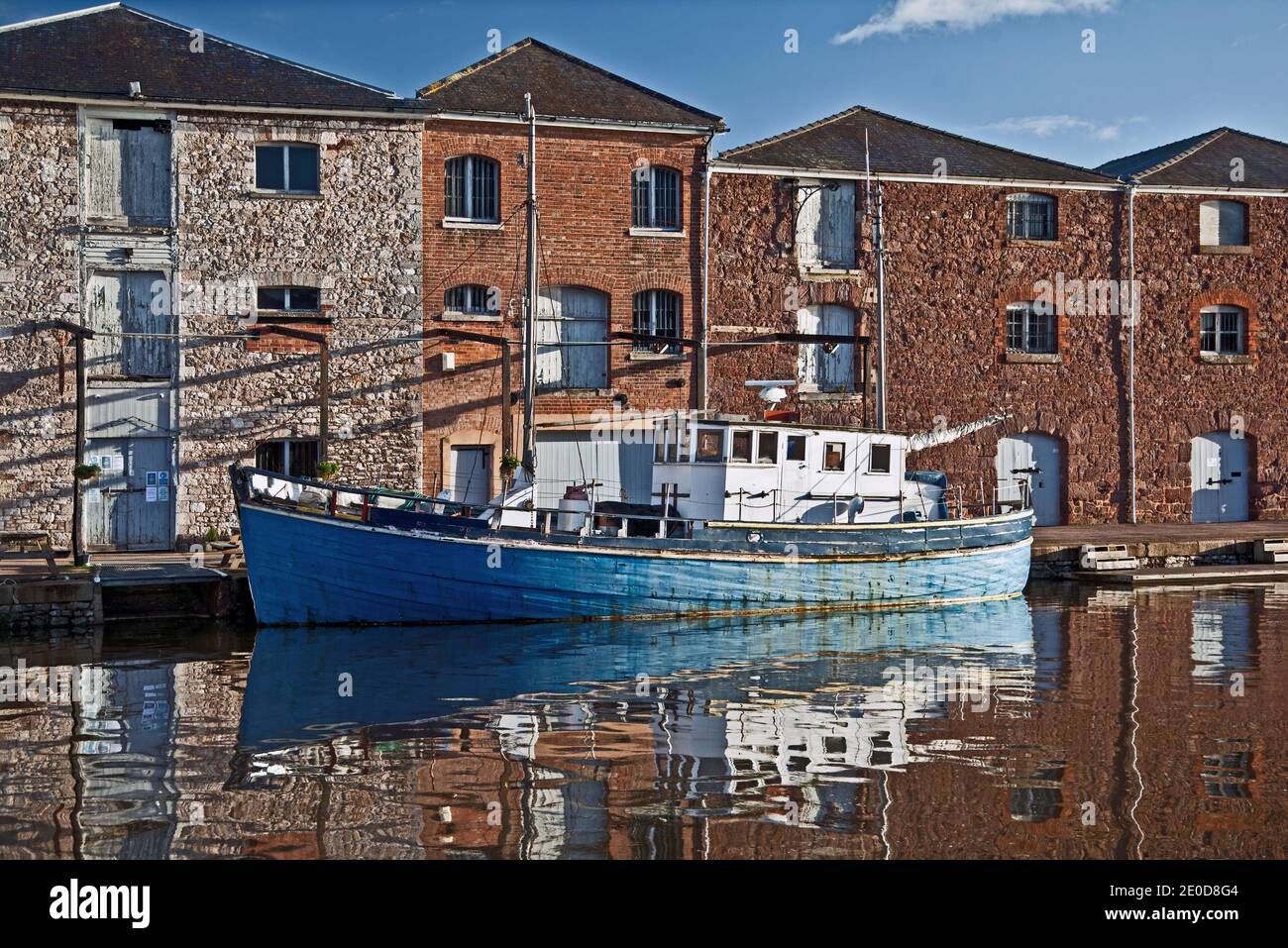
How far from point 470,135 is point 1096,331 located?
12.9 metres

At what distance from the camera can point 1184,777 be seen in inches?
375

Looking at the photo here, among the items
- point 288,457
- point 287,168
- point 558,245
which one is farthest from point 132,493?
point 558,245

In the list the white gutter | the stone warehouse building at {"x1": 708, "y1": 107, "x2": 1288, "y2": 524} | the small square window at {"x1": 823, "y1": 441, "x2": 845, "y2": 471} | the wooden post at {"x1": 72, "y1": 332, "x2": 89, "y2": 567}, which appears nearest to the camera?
the wooden post at {"x1": 72, "y1": 332, "x2": 89, "y2": 567}

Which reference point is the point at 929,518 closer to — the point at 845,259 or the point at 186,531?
the point at 845,259

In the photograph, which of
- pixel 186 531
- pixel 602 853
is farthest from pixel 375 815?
pixel 186 531

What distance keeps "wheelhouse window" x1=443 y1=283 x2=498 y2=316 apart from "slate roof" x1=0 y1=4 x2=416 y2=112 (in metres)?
3.17

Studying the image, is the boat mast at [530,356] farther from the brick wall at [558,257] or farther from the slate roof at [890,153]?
the slate roof at [890,153]

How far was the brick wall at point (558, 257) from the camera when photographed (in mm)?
24094

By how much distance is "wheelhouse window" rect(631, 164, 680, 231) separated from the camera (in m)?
25.2

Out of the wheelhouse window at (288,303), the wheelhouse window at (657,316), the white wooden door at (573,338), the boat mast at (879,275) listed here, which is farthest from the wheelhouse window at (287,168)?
the boat mast at (879,275)

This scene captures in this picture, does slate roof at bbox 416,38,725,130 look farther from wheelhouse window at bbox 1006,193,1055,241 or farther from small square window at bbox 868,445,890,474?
small square window at bbox 868,445,890,474

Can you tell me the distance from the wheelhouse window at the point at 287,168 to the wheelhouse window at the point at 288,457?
4281 mm

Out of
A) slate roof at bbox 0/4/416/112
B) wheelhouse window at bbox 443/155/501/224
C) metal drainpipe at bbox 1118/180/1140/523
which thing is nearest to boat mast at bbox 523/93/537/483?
wheelhouse window at bbox 443/155/501/224

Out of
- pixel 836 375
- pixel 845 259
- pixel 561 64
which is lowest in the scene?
pixel 836 375
